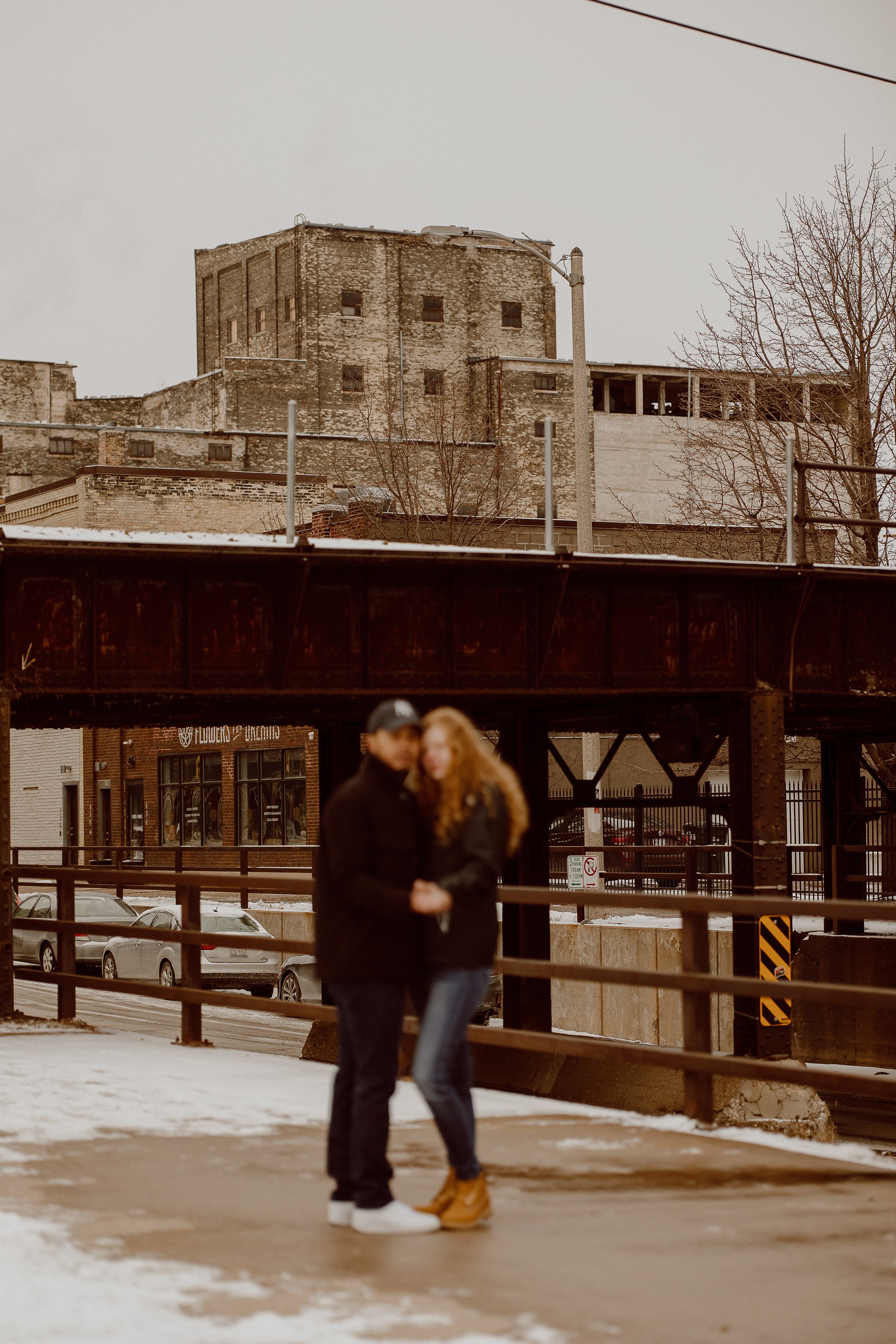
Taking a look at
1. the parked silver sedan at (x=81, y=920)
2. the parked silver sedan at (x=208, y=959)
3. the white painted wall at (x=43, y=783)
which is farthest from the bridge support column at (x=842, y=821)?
the white painted wall at (x=43, y=783)

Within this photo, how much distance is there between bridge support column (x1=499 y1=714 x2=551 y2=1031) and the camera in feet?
70.3

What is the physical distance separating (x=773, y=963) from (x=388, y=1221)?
42.2 ft

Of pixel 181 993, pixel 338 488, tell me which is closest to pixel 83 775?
pixel 338 488

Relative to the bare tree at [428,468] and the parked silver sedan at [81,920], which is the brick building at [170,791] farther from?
the parked silver sedan at [81,920]

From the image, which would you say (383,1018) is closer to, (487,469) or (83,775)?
(83,775)

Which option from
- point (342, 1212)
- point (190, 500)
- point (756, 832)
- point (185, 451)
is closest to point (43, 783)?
point (190, 500)

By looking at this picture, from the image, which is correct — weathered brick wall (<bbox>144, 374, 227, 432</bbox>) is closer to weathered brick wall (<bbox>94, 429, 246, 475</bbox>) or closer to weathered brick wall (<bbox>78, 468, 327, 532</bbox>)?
weathered brick wall (<bbox>94, 429, 246, 475</bbox>)

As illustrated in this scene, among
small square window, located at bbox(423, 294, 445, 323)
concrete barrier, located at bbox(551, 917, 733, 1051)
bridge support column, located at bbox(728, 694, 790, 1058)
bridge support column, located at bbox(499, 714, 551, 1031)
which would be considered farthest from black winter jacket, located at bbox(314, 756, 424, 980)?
small square window, located at bbox(423, 294, 445, 323)

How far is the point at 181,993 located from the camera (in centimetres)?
1338

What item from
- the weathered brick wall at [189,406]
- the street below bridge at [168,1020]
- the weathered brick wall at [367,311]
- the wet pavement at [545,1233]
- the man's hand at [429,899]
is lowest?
the street below bridge at [168,1020]

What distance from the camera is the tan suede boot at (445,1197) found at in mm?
6848

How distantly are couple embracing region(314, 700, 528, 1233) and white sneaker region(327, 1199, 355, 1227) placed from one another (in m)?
0.07

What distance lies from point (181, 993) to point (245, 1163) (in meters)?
5.19

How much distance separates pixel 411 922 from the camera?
260 inches
